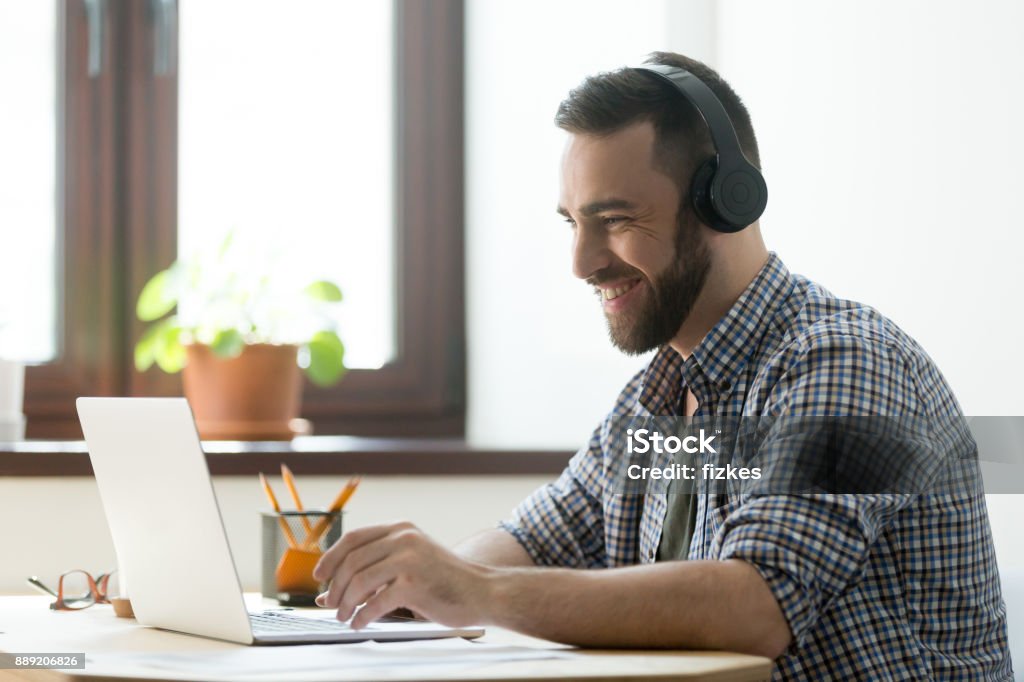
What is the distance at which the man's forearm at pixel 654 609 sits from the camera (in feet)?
3.49

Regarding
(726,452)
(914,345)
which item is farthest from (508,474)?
(914,345)

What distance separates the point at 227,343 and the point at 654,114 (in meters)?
1.10

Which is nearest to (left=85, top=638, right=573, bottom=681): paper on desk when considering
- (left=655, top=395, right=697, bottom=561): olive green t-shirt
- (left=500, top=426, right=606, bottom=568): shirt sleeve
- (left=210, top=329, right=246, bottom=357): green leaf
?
(left=655, top=395, right=697, bottom=561): olive green t-shirt

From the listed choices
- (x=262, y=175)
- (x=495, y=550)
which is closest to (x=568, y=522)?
(x=495, y=550)

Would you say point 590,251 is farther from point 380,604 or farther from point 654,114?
point 380,604

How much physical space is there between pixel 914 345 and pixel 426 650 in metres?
0.58

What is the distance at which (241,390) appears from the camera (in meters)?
2.34

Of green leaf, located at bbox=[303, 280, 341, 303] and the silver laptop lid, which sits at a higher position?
green leaf, located at bbox=[303, 280, 341, 303]

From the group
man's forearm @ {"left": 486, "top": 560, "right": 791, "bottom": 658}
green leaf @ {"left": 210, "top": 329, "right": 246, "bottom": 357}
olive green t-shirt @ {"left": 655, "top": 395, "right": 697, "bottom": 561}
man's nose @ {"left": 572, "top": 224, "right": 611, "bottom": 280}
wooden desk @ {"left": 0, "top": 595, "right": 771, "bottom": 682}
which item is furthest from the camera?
green leaf @ {"left": 210, "top": 329, "right": 246, "bottom": 357}

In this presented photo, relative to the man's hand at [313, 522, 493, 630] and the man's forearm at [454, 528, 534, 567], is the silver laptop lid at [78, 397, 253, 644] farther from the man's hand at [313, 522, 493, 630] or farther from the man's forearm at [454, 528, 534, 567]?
the man's forearm at [454, 528, 534, 567]

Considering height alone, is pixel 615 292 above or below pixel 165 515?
above

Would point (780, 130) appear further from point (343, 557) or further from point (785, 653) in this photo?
point (343, 557)

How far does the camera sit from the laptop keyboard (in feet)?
3.80

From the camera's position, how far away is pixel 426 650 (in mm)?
1085
